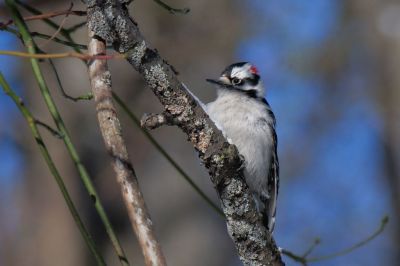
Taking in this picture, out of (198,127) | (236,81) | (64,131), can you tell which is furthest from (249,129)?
(64,131)

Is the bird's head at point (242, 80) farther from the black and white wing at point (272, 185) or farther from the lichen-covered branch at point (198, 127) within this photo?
the lichen-covered branch at point (198, 127)

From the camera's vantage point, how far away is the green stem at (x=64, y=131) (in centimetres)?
224

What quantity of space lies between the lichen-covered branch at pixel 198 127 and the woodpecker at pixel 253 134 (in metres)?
1.91

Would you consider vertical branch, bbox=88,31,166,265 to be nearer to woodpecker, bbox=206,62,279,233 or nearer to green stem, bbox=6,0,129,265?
green stem, bbox=6,0,129,265

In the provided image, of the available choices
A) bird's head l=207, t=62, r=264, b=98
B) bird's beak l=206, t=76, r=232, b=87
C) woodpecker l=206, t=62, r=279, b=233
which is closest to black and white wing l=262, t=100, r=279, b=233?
woodpecker l=206, t=62, r=279, b=233

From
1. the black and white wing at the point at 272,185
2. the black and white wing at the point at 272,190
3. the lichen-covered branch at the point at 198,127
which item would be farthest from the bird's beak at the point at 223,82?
the lichen-covered branch at the point at 198,127

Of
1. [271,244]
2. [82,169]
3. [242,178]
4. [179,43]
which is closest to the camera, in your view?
[82,169]

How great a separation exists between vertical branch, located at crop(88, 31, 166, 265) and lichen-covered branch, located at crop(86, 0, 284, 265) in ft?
0.28

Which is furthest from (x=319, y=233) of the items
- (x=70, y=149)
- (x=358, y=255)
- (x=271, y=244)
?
(x=70, y=149)

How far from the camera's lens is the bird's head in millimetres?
5637

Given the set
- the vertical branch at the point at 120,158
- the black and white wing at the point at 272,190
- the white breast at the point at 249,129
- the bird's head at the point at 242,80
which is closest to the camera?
the vertical branch at the point at 120,158

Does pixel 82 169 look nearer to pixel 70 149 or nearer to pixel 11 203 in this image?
pixel 70 149

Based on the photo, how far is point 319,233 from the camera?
1451cm

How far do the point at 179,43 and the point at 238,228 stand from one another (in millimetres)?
6426
